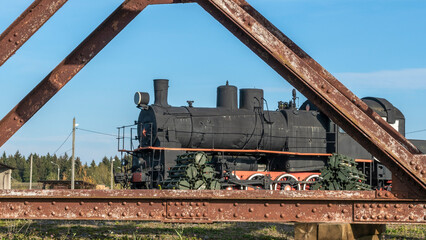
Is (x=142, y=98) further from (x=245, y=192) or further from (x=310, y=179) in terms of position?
(x=245, y=192)

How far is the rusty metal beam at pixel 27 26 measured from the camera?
5289 millimetres

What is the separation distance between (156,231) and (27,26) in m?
6.42

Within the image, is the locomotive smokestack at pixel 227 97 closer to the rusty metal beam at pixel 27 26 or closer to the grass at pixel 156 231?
the grass at pixel 156 231

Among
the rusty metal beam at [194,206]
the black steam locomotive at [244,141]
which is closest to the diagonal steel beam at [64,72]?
the rusty metal beam at [194,206]

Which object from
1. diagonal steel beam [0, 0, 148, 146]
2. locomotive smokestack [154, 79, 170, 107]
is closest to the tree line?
locomotive smokestack [154, 79, 170, 107]

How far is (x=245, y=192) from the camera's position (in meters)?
5.70

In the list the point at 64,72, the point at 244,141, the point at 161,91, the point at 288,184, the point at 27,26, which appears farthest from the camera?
the point at 161,91

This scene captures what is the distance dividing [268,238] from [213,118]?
9.84m

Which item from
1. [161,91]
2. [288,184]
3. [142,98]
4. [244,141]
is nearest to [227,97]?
[244,141]

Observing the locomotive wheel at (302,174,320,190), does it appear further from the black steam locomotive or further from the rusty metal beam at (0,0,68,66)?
the rusty metal beam at (0,0,68,66)

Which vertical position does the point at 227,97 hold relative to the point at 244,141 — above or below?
above

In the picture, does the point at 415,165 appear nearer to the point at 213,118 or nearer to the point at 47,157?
the point at 213,118

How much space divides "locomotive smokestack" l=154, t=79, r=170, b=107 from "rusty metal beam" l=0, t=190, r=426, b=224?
1456 centimetres

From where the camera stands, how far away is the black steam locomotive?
18.7 metres
